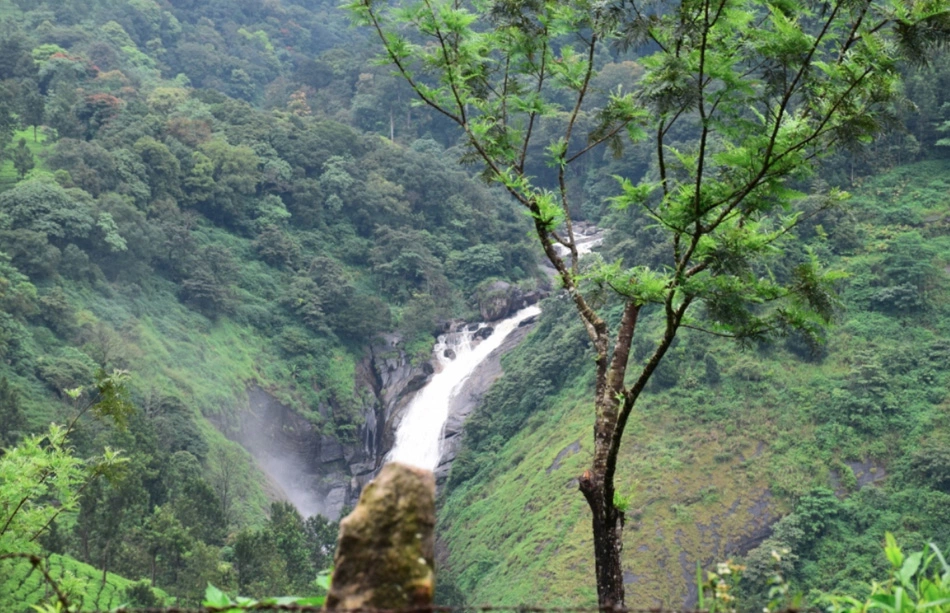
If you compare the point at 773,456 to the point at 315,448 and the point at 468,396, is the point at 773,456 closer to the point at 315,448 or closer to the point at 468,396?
the point at 468,396

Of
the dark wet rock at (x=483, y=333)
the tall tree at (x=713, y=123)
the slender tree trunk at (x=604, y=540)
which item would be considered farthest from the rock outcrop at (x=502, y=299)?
the slender tree trunk at (x=604, y=540)

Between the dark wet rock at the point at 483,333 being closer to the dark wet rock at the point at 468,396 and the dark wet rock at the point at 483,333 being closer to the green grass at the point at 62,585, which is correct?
the dark wet rock at the point at 468,396

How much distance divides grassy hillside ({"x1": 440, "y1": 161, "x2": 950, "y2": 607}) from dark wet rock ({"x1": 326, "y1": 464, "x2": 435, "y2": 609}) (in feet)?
40.8

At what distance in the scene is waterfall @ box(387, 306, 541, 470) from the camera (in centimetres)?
2620

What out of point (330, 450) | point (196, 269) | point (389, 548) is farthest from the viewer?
point (196, 269)

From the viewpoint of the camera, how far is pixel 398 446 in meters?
26.7

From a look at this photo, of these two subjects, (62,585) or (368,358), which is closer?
(62,585)

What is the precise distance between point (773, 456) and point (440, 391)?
12843 millimetres

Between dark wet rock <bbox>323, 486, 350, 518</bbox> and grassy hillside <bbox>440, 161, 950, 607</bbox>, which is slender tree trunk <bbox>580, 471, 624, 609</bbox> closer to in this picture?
grassy hillside <bbox>440, 161, 950, 607</bbox>

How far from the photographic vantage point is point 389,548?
2.24 m

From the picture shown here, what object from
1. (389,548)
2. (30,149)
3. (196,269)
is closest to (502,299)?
(196,269)

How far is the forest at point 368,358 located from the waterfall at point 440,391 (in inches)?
47.6

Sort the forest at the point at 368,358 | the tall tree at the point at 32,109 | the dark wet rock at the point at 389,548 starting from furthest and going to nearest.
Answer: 1. the tall tree at the point at 32,109
2. the forest at the point at 368,358
3. the dark wet rock at the point at 389,548

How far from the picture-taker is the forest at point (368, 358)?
48.6 feet
